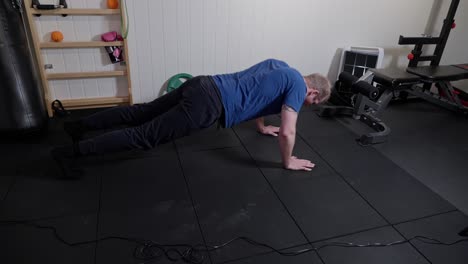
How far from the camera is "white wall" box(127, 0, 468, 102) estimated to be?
289cm

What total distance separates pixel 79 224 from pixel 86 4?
179 cm

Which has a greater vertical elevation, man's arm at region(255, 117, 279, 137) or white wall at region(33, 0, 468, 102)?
white wall at region(33, 0, 468, 102)

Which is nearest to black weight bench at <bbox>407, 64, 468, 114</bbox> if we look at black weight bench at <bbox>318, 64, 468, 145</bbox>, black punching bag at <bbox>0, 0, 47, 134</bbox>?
black weight bench at <bbox>318, 64, 468, 145</bbox>

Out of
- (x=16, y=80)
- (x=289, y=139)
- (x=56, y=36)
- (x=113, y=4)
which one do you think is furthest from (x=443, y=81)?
(x=16, y=80)

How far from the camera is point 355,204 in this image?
6.36ft

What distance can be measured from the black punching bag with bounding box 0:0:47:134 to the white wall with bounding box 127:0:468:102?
0.82 meters

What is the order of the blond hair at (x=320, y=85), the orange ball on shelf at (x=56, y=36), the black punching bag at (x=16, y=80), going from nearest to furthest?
the blond hair at (x=320, y=85), the black punching bag at (x=16, y=80), the orange ball on shelf at (x=56, y=36)

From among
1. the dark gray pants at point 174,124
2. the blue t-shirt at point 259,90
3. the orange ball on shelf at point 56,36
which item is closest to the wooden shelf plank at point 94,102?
the orange ball on shelf at point 56,36

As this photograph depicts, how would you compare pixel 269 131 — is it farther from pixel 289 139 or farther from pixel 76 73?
pixel 76 73

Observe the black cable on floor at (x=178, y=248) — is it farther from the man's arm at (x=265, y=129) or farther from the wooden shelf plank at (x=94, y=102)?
the wooden shelf plank at (x=94, y=102)

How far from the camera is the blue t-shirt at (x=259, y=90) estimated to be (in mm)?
1885

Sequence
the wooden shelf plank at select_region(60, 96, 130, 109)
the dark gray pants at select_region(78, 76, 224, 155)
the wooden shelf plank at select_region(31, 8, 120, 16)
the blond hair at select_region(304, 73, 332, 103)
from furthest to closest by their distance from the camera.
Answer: the wooden shelf plank at select_region(60, 96, 130, 109), the wooden shelf plank at select_region(31, 8, 120, 16), the blond hair at select_region(304, 73, 332, 103), the dark gray pants at select_region(78, 76, 224, 155)

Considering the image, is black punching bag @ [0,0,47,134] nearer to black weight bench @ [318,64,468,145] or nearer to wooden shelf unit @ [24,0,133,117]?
wooden shelf unit @ [24,0,133,117]

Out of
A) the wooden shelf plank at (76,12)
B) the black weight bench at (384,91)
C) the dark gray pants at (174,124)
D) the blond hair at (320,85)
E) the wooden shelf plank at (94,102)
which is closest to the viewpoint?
the dark gray pants at (174,124)
